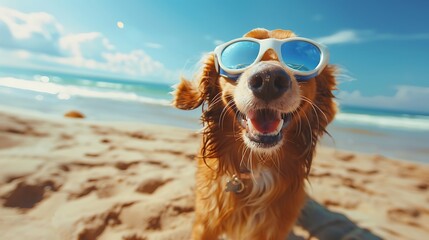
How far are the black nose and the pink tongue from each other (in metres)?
0.19


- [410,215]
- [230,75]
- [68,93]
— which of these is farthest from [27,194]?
[68,93]

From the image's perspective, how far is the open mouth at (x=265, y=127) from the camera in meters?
1.94

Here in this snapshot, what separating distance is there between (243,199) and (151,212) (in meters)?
0.86

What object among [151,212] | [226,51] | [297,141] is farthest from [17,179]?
[297,141]

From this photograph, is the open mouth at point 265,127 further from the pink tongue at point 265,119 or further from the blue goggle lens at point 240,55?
the blue goggle lens at point 240,55

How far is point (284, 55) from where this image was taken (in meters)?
2.08

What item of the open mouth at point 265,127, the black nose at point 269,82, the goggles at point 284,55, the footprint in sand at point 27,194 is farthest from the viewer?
the footprint in sand at point 27,194

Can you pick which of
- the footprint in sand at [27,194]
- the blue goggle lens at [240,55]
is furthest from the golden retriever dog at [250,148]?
the footprint in sand at [27,194]

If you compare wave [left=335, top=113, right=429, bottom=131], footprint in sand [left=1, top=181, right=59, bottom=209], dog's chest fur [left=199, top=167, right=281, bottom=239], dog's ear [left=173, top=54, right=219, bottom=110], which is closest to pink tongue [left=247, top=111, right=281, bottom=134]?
dog's chest fur [left=199, top=167, right=281, bottom=239]

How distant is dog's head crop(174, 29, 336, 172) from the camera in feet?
5.87

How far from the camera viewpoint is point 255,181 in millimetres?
2320

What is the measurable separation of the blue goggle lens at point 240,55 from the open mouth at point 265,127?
1.24ft

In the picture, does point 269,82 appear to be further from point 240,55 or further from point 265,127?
point 240,55

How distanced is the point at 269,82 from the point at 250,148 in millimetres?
625
